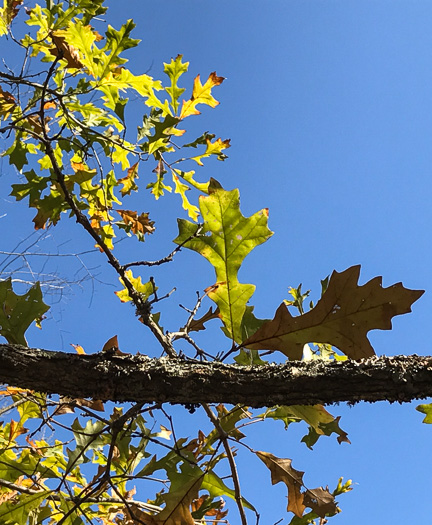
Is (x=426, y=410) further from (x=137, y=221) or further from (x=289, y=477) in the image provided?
(x=137, y=221)

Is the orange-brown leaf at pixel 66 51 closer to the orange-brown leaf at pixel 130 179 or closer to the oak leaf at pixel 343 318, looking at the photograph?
the orange-brown leaf at pixel 130 179

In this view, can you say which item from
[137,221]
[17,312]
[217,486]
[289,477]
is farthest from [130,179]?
[289,477]

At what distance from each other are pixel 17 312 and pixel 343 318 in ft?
3.47

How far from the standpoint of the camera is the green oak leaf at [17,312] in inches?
64.7

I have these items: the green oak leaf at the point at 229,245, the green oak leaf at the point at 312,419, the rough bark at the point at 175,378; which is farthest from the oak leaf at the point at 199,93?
the rough bark at the point at 175,378

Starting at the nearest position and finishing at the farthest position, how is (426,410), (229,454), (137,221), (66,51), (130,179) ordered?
(426,410)
(229,454)
(66,51)
(137,221)
(130,179)

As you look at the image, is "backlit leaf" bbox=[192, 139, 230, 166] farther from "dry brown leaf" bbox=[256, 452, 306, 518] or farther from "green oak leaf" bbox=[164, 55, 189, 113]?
"dry brown leaf" bbox=[256, 452, 306, 518]

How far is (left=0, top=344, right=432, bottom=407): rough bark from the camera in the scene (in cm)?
120

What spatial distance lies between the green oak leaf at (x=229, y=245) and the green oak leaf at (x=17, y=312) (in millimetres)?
524

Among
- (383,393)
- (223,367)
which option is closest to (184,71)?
(223,367)

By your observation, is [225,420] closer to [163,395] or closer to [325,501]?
[325,501]

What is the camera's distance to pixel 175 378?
4.17 ft

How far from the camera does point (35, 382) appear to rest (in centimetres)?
129

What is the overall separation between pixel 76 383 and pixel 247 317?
0.75m
